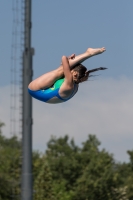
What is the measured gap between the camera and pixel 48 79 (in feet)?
40.1

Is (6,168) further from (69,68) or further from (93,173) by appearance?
(69,68)

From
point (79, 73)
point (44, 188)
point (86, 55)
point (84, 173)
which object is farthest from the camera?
point (84, 173)

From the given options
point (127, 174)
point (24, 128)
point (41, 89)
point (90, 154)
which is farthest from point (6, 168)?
point (41, 89)

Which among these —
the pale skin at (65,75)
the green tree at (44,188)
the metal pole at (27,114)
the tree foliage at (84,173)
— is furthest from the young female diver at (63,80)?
the tree foliage at (84,173)

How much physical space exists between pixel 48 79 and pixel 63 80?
0.24 meters

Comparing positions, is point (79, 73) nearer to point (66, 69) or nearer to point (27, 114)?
point (66, 69)

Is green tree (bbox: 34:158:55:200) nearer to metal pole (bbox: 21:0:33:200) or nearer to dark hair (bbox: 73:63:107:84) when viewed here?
metal pole (bbox: 21:0:33:200)

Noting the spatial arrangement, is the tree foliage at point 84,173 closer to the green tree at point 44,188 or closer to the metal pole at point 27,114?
the green tree at point 44,188

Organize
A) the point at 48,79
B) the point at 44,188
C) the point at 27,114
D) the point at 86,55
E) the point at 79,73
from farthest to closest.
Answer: the point at 44,188
the point at 27,114
the point at 48,79
the point at 79,73
the point at 86,55

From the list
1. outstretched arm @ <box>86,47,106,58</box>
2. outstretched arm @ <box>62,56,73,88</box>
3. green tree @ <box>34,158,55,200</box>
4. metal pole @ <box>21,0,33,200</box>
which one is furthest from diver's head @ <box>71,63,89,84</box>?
green tree @ <box>34,158,55,200</box>

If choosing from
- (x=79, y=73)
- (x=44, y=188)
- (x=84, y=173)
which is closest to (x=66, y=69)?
(x=79, y=73)

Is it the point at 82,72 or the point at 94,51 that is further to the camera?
the point at 82,72

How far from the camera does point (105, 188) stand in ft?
278

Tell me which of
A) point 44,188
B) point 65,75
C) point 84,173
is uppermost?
point 84,173
